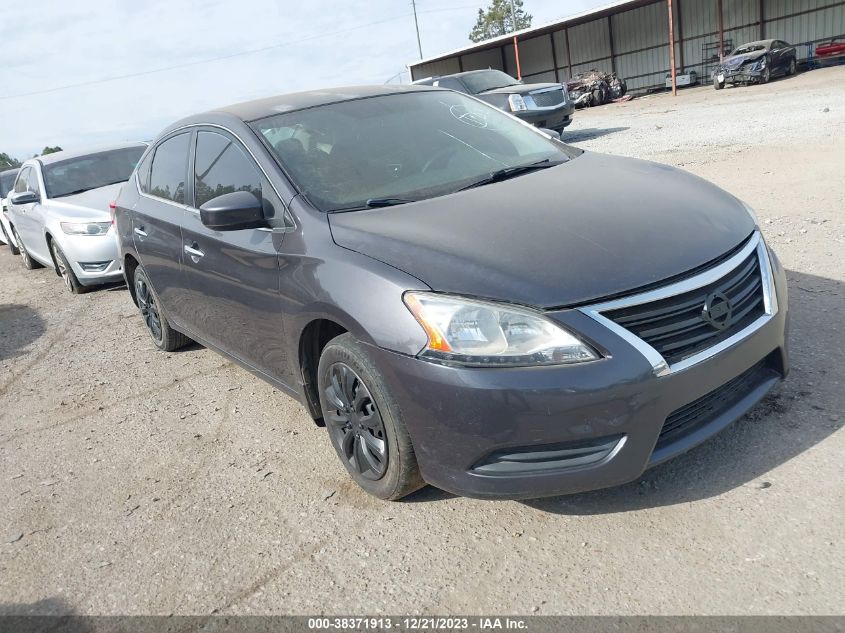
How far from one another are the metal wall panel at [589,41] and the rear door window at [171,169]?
34.6 m

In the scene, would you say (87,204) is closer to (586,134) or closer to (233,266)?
(233,266)

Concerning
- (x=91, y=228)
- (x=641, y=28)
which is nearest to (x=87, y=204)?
(x=91, y=228)

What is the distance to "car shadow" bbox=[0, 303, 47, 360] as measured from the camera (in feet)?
22.0

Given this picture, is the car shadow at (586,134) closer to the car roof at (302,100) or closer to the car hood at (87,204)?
the car hood at (87,204)

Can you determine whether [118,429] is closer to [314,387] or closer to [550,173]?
[314,387]

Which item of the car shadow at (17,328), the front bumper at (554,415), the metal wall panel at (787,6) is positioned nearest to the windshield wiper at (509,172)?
the front bumper at (554,415)

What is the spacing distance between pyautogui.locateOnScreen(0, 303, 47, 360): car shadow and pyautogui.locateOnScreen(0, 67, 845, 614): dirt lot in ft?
5.89

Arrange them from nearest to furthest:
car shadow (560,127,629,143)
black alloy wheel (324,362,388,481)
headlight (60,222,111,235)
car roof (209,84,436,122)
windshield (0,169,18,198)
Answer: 1. black alloy wheel (324,362,388,481)
2. car roof (209,84,436,122)
3. headlight (60,222,111,235)
4. windshield (0,169,18,198)
5. car shadow (560,127,629,143)

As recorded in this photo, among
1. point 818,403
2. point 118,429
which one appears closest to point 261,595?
point 118,429

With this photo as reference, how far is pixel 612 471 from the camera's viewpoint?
8.36 feet

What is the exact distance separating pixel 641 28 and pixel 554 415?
35.5m

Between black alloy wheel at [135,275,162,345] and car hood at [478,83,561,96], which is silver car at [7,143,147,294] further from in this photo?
car hood at [478,83,561,96]

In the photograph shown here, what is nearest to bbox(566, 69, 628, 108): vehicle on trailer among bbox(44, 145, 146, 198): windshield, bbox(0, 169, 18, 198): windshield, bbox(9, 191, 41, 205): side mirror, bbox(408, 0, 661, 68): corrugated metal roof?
bbox(408, 0, 661, 68): corrugated metal roof

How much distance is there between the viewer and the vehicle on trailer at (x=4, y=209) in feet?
40.5
